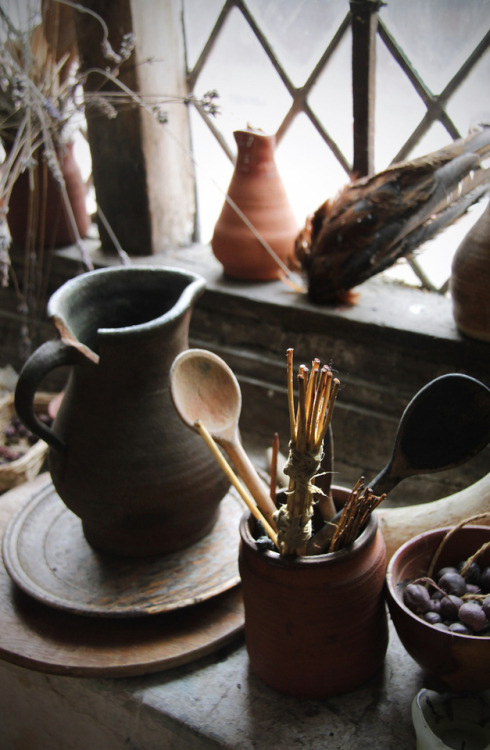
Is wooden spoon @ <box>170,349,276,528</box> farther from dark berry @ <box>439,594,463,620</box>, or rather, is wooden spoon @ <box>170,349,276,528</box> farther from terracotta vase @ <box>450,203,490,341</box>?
terracotta vase @ <box>450,203,490,341</box>

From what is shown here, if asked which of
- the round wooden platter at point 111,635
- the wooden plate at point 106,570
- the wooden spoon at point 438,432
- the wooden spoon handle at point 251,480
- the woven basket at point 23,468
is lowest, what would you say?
the woven basket at point 23,468

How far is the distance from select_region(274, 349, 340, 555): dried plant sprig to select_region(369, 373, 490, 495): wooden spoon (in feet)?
0.42

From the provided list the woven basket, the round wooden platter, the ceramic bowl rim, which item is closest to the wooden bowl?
the ceramic bowl rim

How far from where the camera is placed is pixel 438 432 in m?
0.85

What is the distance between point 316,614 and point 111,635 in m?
0.34

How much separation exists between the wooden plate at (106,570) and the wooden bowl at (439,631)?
27cm

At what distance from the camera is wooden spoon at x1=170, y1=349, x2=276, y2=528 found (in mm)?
879

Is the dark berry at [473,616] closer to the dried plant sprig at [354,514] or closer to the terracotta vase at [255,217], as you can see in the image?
the dried plant sprig at [354,514]

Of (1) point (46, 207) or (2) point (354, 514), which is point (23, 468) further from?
(2) point (354, 514)

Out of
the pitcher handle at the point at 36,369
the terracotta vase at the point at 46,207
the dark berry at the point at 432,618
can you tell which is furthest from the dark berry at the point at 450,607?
the terracotta vase at the point at 46,207

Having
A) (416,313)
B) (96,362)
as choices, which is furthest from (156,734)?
(416,313)

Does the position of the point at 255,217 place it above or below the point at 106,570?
above

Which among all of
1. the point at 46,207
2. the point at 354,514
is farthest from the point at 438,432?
the point at 46,207

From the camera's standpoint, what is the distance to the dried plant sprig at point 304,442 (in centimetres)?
67
